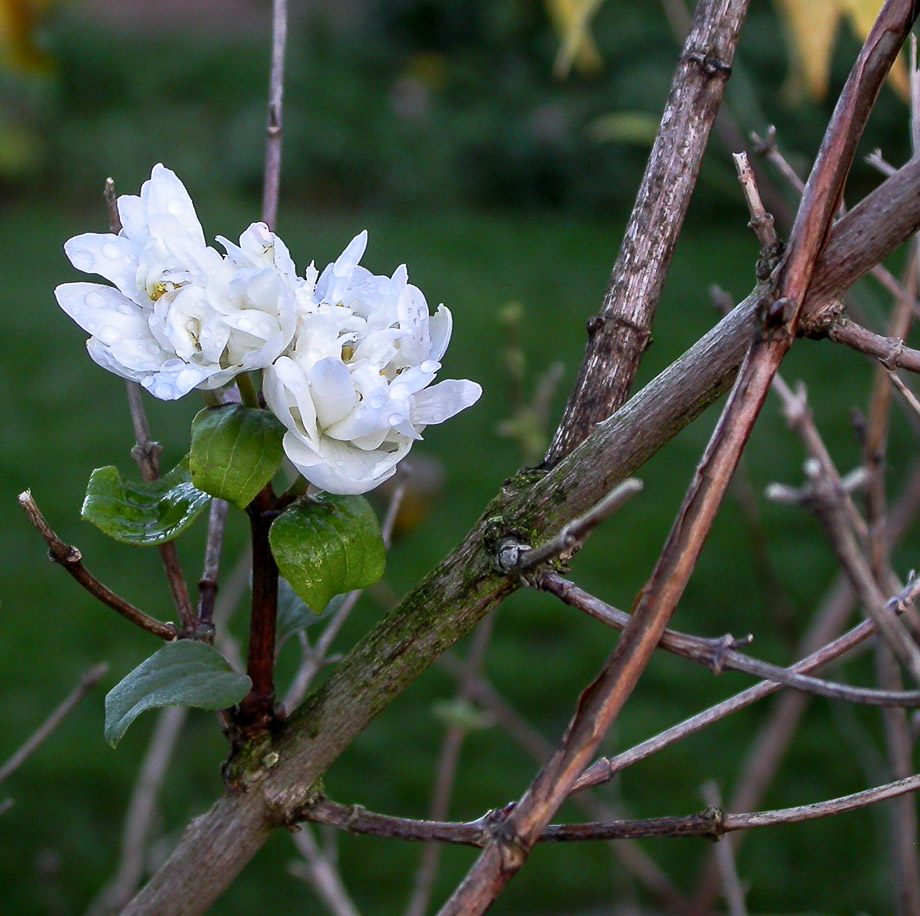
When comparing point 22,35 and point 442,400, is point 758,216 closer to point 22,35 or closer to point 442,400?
point 442,400

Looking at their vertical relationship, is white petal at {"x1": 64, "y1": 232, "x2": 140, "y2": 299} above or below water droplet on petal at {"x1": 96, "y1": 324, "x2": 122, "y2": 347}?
above

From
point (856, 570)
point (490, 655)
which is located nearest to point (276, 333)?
point (856, 570)

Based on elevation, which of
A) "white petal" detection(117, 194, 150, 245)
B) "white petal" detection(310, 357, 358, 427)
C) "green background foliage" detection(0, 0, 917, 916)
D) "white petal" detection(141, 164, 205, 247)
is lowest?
"white petal" detection(310, 357, 358, 427)

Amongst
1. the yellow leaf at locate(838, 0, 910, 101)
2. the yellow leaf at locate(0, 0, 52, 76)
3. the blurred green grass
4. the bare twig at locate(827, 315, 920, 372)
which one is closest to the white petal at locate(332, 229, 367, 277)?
the bare twig at locate(827, 315, 920, 372)

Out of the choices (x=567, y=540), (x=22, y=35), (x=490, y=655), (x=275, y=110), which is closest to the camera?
(x=567, y=540)

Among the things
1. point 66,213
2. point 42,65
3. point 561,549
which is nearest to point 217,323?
point 561,549

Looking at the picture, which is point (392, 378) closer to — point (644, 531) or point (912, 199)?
point (912, 199)

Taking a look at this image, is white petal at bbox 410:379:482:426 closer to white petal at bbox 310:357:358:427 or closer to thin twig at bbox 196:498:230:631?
white petal at bbox 310:357:358:427
